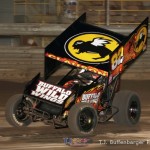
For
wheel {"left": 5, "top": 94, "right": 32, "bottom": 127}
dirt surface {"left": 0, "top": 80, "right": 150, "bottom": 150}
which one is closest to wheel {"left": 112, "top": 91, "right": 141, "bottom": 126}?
dirt surface {"left": 0, "top": 80, "right": 150, "bottom": 150}

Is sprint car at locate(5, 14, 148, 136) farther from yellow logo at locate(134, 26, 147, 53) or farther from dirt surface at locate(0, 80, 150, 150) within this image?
dirt surface at locate(0, 80, 150, 150)

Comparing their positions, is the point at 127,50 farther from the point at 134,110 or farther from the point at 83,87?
the point at 134,110

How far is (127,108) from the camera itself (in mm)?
9180

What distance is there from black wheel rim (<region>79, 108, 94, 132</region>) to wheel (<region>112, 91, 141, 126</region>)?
0.78 meters

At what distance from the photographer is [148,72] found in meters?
15.5

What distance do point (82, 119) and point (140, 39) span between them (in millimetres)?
1766

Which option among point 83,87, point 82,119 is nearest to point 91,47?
point 83,87

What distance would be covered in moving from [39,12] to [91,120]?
1087 centimetres

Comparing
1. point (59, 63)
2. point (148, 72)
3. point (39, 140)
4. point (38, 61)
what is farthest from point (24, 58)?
point (39, 140)

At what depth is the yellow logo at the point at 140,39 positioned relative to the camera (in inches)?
361

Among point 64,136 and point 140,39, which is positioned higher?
point 140,39

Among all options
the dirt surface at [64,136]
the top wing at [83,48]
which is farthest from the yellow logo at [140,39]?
the dirt surface at [64,136]

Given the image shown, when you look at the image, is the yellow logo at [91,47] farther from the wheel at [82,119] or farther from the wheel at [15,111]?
the wheel at [15,111]

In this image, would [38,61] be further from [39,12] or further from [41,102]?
[41,102]
